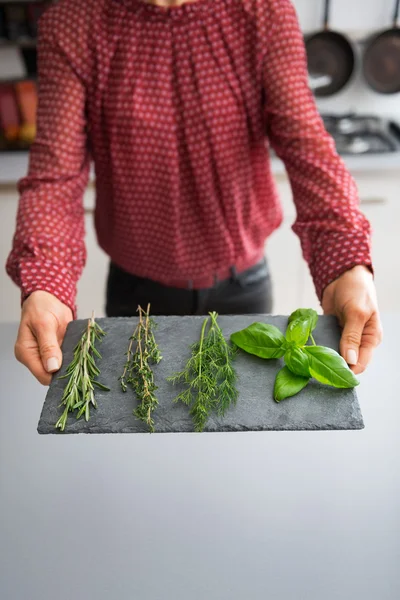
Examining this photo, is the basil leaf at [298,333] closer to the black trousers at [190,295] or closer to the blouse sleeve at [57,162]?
the blouse sleeve at [57,162]

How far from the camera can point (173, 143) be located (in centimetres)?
104

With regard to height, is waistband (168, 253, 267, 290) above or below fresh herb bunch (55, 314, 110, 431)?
below

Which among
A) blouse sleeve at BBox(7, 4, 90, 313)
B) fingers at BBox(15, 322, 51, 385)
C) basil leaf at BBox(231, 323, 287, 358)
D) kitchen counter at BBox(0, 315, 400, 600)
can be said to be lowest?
kitchen counter at BBox(0, 315, 400, 600)

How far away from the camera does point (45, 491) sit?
2.40 ft

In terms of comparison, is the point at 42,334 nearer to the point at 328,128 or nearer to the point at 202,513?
the point at 202,513

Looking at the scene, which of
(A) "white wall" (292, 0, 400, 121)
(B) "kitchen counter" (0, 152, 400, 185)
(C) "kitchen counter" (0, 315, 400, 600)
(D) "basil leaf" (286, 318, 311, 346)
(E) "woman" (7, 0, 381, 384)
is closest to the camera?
(C) "kitchen counter" (0, 315, 400, 600)

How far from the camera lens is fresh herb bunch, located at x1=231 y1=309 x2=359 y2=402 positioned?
2.32 feet

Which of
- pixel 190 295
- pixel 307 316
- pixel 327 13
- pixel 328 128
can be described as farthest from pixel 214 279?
pixel 327 13

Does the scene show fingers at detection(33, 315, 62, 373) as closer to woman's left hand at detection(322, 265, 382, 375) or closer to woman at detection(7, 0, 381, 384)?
woman at detection(7, 0, 381, 384)

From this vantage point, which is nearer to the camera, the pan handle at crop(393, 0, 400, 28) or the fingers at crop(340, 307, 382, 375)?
the fingers at crop(340, 307, 382, 375)

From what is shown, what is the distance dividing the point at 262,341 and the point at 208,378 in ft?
0.30

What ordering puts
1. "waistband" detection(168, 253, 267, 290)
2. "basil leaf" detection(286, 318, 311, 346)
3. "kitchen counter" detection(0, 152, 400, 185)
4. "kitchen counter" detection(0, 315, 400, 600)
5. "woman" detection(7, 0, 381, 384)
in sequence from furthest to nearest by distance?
"kitchen counter" detection(0, 152, 400, 185) → "waistband" detection(168, 253, 267, 290) → "woman" detection(7, 0, 381, 384) → "basil leaf" detection(286, 318, 311, 346) → "kitchen counter" detection(0, 315, 400, 600)

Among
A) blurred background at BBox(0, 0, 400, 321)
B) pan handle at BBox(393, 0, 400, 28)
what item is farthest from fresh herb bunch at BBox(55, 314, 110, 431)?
pan handle at BBox(393, 0, 400, 28)

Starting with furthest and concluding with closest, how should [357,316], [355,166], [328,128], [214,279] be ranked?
[328,128] → [355,166] → [214,279] → [357,316]
